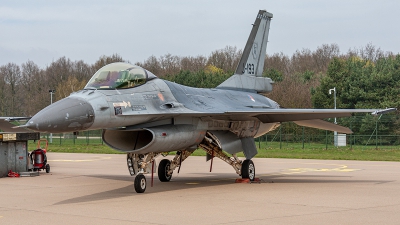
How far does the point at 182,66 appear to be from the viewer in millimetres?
81938

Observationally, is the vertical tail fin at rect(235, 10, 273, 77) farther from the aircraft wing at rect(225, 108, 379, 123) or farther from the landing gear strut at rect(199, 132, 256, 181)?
the landing gear strut at rect(199, 132, 256, 181)

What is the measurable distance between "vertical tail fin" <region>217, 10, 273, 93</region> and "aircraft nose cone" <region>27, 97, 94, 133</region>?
689 cm

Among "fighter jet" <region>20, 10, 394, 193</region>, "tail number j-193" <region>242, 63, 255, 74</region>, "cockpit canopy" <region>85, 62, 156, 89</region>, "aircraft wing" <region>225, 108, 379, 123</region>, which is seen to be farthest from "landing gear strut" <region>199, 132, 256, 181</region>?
"tail number j-193" <region>242, 63, 255, 74</region>

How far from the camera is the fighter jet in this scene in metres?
10.6

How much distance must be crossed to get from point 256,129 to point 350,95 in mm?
37516

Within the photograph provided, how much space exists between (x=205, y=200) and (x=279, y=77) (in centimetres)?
5403

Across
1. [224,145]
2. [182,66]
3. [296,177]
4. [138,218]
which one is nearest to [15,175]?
[224,145]

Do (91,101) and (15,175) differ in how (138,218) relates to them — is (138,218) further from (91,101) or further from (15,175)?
(15,175)

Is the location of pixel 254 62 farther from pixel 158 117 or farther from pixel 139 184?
pixel 139 184

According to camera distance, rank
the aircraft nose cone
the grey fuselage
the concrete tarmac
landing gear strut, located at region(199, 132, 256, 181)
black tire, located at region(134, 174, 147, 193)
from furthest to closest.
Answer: landing gear strut, located at region(199, 132, 256, 181) < black tire, located at region(134, 174, 147, 193) < the grey fuselage < the aircraft nose cone < the concrete tarmac

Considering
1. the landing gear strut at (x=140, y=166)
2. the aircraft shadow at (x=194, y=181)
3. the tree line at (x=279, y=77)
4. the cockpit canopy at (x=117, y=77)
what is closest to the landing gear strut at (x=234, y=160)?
the aircraft shadow at (x=194, y=181)

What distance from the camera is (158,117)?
480 inches

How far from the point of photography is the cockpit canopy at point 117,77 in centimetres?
1159

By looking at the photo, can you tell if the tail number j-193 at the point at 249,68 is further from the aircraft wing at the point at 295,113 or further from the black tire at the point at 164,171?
the black tire at the point at 164,171
